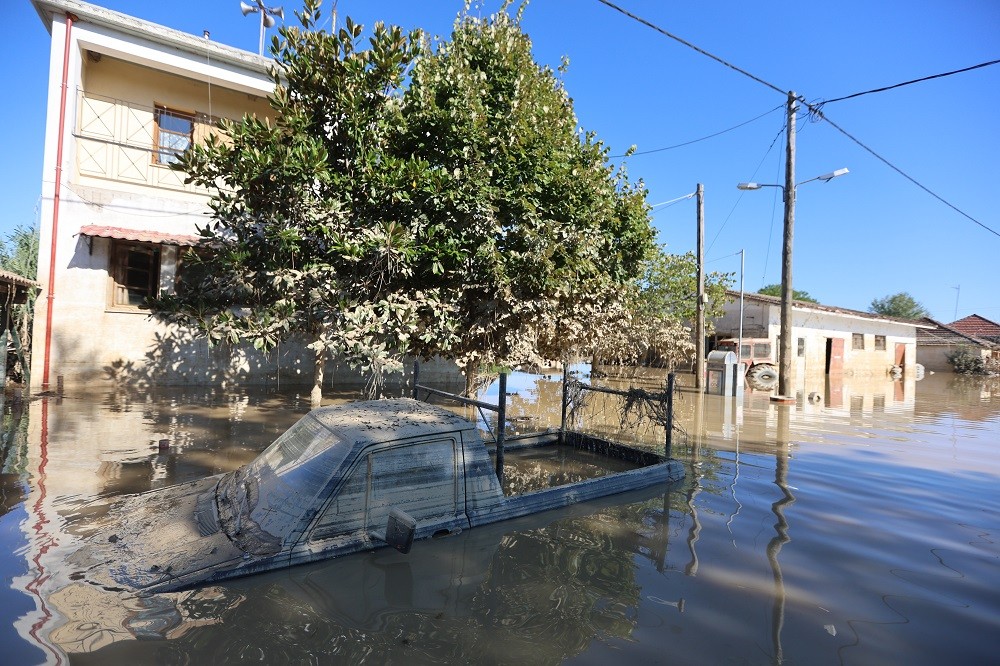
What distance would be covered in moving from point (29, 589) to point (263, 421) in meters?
6.77

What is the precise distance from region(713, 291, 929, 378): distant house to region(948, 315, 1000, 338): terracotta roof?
47.8ft

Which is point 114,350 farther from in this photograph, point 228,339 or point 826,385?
point 826,385

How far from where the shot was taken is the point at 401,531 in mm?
3338

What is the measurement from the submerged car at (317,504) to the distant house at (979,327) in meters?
52.9

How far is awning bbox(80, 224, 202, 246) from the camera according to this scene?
37.4 feet

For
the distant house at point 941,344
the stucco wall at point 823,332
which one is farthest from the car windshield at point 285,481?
the distant house at point 941,344

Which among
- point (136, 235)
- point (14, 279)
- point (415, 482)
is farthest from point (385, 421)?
point (136, 235)

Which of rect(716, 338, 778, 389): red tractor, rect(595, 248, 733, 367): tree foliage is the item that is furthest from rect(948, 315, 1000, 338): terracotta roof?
rect(595, 248, 733, 367): tree foliage

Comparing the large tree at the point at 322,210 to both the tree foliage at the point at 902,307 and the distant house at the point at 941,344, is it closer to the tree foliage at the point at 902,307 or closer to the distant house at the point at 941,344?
the distant house at the point at 941,344

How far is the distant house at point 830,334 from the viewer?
25969 millimetres

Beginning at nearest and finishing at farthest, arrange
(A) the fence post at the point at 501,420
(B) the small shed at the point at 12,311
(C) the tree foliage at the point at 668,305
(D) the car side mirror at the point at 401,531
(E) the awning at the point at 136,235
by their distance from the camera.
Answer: (D) the car side mirror at the point at 401,531 < (A) the fence post at the point at 501,420 < (B) the small shed at the point at 12,311 < (E) the awning at the point at 136,235 < (C) the tree foliage at the point at 668,305

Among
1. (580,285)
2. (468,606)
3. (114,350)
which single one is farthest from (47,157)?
(468,606)

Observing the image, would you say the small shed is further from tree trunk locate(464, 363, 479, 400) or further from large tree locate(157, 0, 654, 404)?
tree trunk locate(464, 363, 479, 400)

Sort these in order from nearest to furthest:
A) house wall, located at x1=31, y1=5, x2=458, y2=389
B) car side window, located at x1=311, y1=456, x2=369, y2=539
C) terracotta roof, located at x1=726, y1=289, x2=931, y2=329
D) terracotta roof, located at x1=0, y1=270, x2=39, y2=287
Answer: car side window, located at x1=311, y1=456, x2=369, y2=539, terracotta roof, located at x1=0, y1=270, x2=39, y2=287, house wall, located at x1=31, y1=5, x2=458, y2=389, terracotta roof, located at x1=726, y1=289, x2=931, y2=329
